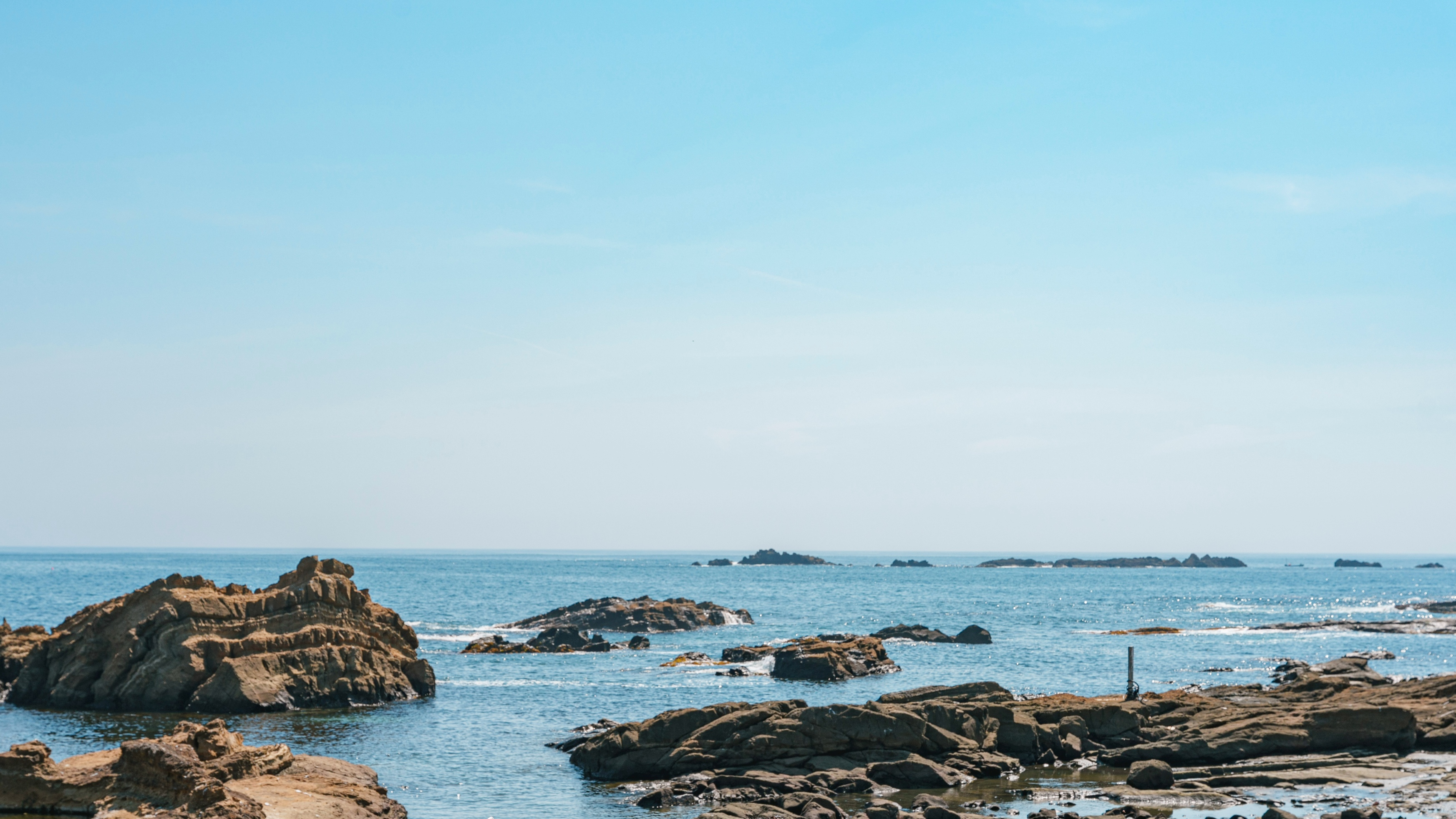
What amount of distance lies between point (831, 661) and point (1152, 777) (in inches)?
1426

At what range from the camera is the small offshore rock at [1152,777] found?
115ft

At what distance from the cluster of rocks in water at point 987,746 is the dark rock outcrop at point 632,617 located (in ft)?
208

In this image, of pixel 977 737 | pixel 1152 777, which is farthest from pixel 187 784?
pixel 1152 777

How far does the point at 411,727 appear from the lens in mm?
48156

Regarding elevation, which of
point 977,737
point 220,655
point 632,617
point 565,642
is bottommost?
point 565,642

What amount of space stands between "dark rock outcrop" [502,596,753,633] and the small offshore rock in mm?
73701

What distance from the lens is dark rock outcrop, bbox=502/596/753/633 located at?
351 ft

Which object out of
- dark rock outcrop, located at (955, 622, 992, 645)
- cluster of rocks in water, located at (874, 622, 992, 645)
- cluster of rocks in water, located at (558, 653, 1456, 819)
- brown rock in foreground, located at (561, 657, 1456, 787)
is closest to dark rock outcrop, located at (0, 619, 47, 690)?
cluster of rocks in water, located at (558, 653, 1456, 819)

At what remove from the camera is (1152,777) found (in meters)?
35.2

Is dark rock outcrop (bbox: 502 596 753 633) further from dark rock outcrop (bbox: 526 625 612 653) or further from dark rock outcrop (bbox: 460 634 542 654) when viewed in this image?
dark rock outcrop (bbox: 460 634 542 654)

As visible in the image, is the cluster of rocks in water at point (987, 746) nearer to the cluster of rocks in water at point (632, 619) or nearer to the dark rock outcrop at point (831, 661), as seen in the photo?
the dark rock outcrop at point (831, 661)

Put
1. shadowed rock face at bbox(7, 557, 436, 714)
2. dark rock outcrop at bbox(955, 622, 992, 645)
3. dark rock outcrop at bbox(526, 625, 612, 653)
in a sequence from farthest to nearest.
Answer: dark rock outcrop at bbox(955, 622, 992, 645)
dark rock outcrop at bbox(526, 625, 612, 653)
shadowed rock face at bbox(7, 557, 436, 714)

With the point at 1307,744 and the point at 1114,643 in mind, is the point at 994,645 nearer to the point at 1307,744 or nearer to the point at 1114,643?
the point at 1114,643

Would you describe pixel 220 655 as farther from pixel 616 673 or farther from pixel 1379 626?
pixel 1379 626
